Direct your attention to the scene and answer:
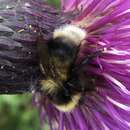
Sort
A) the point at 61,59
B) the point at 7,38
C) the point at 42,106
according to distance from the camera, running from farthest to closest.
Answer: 1. the point at 42,106
2. the point at 7,38
3. the point at 61,59

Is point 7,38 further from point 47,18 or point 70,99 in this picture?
point 70,99

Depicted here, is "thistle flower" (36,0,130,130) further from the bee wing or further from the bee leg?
the bee wing

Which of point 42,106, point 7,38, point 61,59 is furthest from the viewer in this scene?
point 42,106

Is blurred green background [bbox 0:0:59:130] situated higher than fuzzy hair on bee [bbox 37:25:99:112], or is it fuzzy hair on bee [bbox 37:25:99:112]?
fuzzy hair on bee [bbox 37:25:99:112]

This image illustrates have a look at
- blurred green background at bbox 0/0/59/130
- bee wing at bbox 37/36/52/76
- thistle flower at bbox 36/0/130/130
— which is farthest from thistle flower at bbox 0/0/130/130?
blurred green background at bbox 0/0/59/130

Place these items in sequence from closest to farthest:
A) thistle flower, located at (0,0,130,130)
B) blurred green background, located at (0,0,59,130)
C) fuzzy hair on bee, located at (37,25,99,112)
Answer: fuzzy hair on bee, located at (37,25,99,112) → thistle flower, located at (0,0,130,130) → blurred green background, located at (0,0,59,130)

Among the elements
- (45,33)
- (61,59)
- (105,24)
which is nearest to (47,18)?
(45,33)
